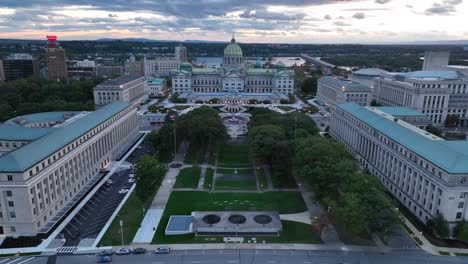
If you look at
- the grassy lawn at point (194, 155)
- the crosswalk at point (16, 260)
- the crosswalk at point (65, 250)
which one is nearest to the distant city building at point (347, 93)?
the grassy lawn at point (194, 155)

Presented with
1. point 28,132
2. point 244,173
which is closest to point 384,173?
point 244,173

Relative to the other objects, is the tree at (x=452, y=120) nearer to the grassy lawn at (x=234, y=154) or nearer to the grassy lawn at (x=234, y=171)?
the grassy lawn at (x=234, y=154)

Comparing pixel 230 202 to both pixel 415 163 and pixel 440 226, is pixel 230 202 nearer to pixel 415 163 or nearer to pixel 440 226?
pixel 415 163

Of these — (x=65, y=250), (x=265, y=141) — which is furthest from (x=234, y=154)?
(x=65, y=250)

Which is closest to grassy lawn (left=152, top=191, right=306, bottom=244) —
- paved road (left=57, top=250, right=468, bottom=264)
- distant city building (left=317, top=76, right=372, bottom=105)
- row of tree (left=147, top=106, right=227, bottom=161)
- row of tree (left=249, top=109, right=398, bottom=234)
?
row of tree (left=249, top=109, right=398, bottom=234)

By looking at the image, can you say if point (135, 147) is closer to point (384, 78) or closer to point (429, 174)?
point (429, 174)

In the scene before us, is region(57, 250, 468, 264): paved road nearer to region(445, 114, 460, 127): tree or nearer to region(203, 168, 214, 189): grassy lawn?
region(203, 168, 214, 189): grassy lawn

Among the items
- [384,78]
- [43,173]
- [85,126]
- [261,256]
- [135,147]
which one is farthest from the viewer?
[384,78]
